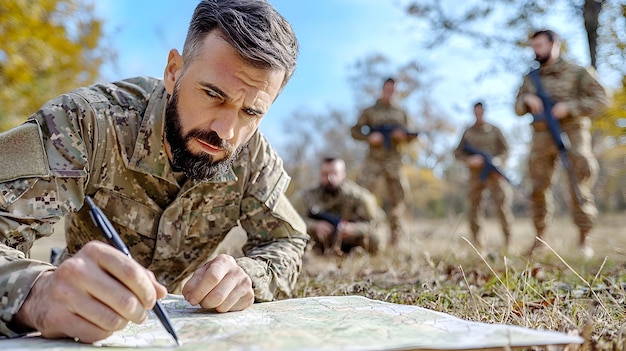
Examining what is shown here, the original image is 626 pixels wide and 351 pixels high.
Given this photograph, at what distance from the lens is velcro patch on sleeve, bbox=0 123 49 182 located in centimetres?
132

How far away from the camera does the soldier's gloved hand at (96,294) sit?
94cm

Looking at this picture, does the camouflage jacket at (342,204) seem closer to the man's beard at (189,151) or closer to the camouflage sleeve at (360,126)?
the camouflage sleeve at (360,126)

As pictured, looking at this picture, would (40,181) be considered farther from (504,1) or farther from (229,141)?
(504,1)

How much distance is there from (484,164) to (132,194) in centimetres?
565

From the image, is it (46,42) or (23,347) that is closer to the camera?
(23,347)

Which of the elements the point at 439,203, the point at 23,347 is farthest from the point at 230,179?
the point at 439,203

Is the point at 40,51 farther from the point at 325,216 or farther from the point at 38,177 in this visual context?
the point at 38,177

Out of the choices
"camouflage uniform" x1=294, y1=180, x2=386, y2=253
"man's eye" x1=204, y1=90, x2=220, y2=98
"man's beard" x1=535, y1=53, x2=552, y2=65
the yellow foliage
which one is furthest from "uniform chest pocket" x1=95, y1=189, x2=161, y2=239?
"man's beard" x1=535, y1=53, x2=552, y2=65

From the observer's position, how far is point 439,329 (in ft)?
3.59

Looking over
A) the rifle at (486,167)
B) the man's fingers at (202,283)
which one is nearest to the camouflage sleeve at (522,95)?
the rifle at (486,167)

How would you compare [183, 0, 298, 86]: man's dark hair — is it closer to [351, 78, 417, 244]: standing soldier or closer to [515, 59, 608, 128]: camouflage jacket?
[515, 59, 608, 128]: camouflage jacket

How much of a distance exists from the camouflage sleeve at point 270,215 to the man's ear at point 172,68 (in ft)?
1.22

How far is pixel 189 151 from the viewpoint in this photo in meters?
1.62

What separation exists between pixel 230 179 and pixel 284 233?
303 millimetres
